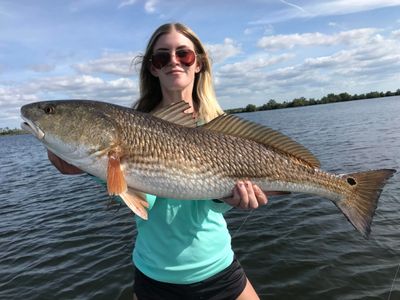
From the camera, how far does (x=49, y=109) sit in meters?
3.46

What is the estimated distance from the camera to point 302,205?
1204 cm

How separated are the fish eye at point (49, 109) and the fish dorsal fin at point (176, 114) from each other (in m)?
0.88

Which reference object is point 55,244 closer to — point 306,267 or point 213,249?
point 306,267

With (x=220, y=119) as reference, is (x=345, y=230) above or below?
below

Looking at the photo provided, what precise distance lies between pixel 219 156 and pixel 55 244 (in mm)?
8566

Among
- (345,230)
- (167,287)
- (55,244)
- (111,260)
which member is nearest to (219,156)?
(167,287)

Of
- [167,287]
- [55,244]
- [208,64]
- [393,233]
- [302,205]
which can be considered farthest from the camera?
[302,205]

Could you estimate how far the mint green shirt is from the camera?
3.47m

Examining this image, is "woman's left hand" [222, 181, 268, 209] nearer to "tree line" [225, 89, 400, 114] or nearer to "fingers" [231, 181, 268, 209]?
"fingers" [231, 181, 268, 209]

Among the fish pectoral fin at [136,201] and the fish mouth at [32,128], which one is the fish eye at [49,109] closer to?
the fish mouth at [32,128]

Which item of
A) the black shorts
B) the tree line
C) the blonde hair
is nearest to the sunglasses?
the blonde hair

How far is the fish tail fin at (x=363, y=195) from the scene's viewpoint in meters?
3.89

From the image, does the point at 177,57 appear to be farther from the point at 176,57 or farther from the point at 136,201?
the point at 136,201

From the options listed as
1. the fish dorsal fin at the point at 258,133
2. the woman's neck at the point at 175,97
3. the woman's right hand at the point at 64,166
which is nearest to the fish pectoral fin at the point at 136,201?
→ the woman's right hand at the point at 64,166
